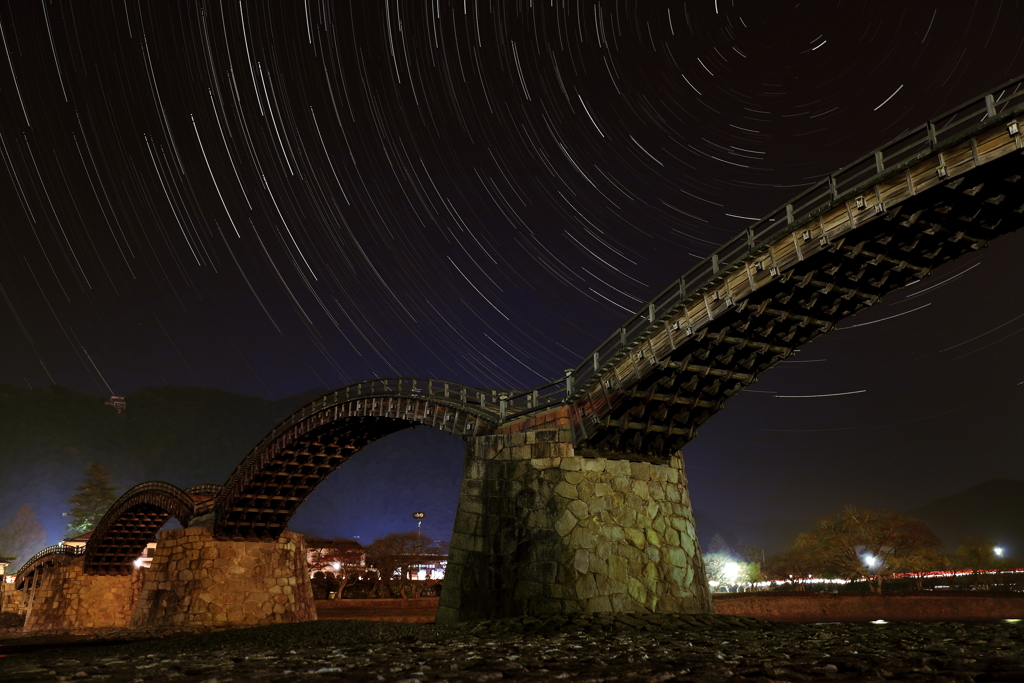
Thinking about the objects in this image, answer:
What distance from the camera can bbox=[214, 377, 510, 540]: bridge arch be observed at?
30.5m

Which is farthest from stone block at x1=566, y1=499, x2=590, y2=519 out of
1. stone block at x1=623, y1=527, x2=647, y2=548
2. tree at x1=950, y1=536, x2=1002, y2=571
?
tree at x1=950, y1=536, x2=1002, y2=571

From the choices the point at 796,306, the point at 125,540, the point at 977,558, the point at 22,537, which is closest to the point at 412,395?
the point at 796,306

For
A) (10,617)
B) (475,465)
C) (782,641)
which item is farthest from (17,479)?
(782,641)

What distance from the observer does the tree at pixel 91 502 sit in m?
116

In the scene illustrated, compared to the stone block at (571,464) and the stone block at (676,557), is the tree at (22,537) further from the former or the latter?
the stone block at (676,557)

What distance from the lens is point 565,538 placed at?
20734 millimetres

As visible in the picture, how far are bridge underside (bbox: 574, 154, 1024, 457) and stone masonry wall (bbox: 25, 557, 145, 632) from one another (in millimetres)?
52735

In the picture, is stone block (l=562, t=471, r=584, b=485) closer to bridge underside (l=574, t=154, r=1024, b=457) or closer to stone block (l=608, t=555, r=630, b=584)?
bridge underside (l=574, t=154, r=1024, b=457)

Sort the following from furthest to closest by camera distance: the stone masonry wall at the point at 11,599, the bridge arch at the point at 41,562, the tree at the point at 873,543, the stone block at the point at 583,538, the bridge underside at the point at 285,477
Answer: the stone masonry wall at the point at 11,599 → the tree at the point at 873,543 → the bridge arch at the point at 41,562 → the bridge underside at the point at 285,477 → the stone block at the point at 583,538

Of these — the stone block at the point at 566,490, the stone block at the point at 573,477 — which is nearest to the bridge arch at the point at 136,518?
the stone block at the point at 566,490

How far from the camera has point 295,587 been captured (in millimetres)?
42969

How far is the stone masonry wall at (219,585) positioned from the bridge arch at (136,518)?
259 centimetres

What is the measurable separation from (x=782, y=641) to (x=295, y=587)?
36234mm

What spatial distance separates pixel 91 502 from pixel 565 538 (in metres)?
127
